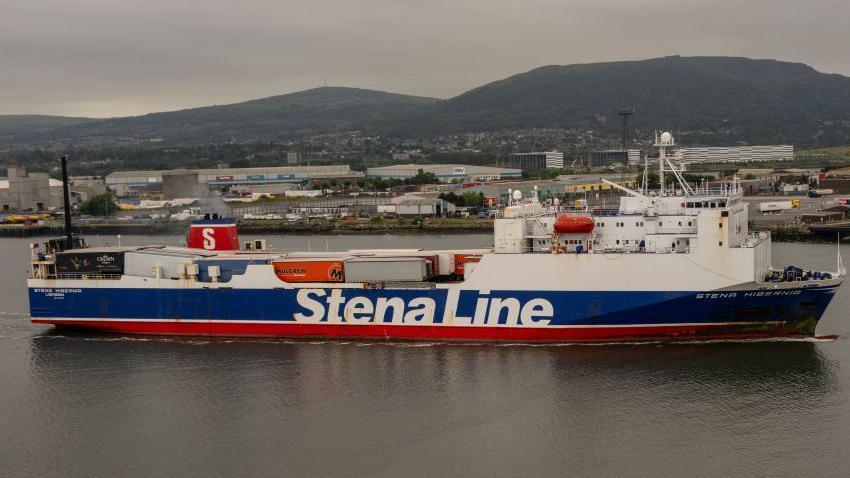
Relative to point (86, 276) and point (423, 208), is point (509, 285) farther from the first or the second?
point (423, 208)

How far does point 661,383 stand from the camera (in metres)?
16.3

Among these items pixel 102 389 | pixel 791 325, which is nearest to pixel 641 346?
pixel 791 325

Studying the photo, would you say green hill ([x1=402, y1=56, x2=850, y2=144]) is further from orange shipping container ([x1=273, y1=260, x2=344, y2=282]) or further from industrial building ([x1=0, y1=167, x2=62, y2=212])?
orange shipping container ([x1=273, y1=260, x2=344, y2=282])

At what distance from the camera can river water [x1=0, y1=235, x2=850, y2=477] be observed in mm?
13352

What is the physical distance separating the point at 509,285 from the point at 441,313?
1736mm

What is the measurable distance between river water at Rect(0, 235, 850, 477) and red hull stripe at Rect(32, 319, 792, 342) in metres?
0.28

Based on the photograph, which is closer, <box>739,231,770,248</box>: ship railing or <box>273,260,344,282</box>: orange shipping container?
<box>739,231,770,248</box>: ship railing

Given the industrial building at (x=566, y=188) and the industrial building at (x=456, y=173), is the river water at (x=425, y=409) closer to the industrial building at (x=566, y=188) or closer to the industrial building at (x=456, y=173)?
the industrial building at (x=566, y=188)

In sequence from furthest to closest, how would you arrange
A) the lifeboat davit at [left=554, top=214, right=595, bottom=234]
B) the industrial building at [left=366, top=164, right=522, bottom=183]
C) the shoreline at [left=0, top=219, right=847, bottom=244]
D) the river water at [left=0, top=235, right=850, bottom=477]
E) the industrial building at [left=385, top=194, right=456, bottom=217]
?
the industrial building at [left=366, top=164, right=522, bottom=183], the industrial building at [left=385, top=194, right=456, bottom=217], the shoreline at [left=0, top=219, right=847, bottom=244], the lifeboat davit at [left=554, top=214, right=595, bottom=234], the river water at [left=0, top=235, right=850, bottom=477]

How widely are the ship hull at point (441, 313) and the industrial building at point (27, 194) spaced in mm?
54935

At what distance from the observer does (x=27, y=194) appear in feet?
237

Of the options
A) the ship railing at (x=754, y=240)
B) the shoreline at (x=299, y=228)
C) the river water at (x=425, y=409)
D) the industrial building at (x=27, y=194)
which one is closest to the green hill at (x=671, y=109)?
the industrial building at (x=27, y=194)

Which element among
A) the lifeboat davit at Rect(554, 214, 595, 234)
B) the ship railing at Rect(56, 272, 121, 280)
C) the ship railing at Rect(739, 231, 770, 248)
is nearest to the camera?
the ship railing at Rect(739, 231, 770, 248)

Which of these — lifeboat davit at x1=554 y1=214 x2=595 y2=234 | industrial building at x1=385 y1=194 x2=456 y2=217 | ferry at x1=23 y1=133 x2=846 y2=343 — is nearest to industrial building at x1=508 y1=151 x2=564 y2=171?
industrial building at x1=385 y1=194 x2=456 y2=217
